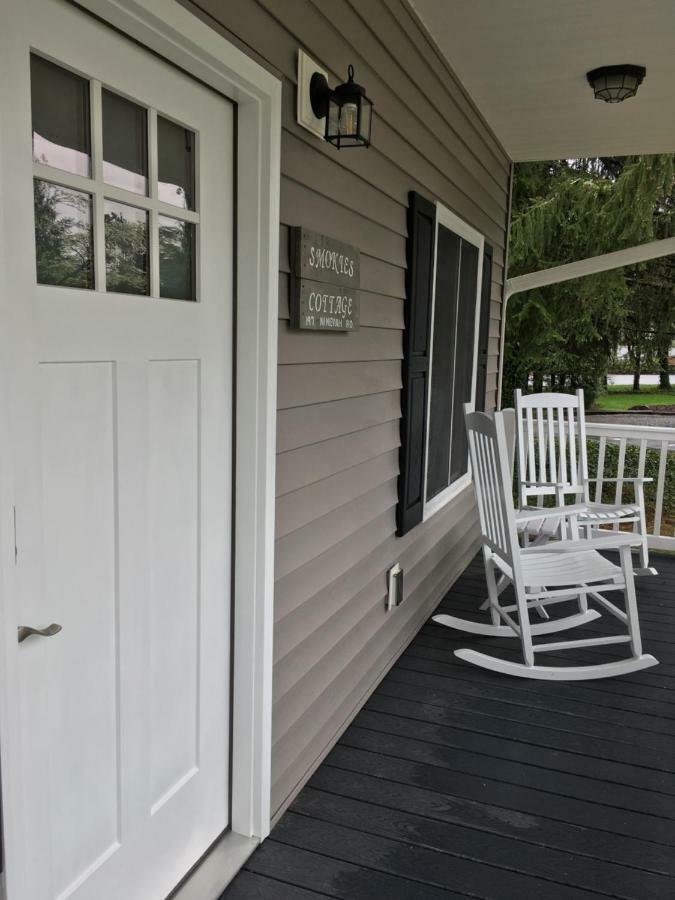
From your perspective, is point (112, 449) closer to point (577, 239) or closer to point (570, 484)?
point (570, 484)

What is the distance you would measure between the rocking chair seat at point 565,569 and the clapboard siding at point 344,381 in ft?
1.75

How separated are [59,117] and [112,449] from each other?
1.97 ft

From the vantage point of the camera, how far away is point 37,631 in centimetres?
125

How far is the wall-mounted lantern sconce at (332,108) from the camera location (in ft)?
6.54

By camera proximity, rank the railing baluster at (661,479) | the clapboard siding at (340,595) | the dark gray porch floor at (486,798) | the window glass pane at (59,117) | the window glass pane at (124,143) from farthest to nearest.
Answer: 1. the railing baluster at (661,479)
2. the clapboard siding at (340,595)
3. the dark gray porch floor at (486,798)
4. the window glass pane at (124,143)
5. the window glass pane at (59,117)

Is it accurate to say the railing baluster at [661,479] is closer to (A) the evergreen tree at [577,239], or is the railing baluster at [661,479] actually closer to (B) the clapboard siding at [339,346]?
(B) the clapboard siding at [339,346]

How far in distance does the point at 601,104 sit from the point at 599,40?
0.90 meters

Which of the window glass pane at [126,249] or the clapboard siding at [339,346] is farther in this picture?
the clapboard siding at [339,346]

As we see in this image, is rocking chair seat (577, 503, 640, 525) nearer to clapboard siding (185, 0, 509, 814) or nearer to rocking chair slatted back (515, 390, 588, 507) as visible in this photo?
rocking chair slatted back (515, 390, 588, 507)

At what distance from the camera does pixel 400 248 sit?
288cm

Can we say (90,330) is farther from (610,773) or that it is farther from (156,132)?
(610,773)

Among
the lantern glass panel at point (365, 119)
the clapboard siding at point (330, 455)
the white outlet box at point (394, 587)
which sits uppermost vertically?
the lantern glass panel at point (365, 119)

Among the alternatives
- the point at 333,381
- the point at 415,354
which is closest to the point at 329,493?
the point at 333,381

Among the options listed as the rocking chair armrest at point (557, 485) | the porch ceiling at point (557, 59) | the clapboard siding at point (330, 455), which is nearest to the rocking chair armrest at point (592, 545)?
the clapboard siding at point (330, 455)
